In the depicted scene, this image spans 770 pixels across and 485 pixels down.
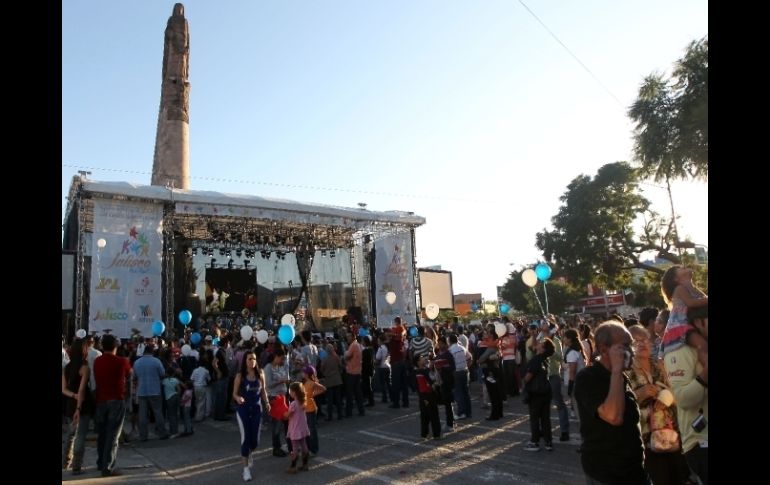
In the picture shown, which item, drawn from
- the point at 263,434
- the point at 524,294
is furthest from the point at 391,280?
the point at 524,294

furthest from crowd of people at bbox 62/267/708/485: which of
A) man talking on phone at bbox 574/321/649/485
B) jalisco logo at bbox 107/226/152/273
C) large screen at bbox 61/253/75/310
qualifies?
large screen at bbox 61/253/75/310

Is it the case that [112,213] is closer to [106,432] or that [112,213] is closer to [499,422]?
Result: [106,432]

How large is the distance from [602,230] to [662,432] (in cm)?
2677

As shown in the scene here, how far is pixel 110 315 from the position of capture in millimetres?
17172

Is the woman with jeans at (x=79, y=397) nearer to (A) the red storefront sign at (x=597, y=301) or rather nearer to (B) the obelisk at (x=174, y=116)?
(B) the obelisk at (x=174, y=116)

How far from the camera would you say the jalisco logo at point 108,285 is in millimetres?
17156

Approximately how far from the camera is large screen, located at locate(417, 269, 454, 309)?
28.3 meters

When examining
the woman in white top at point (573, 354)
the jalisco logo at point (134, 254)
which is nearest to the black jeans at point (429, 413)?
the woman in white top at point (573, 354)

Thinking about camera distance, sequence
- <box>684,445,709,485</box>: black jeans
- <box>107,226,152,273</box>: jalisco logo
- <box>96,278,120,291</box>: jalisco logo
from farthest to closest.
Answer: <box>107,226,152,273</box>: jalisco logo → <box>96,278,120,291</box>: jalisco logo → <box>684,445,709,485</box>: black jeans

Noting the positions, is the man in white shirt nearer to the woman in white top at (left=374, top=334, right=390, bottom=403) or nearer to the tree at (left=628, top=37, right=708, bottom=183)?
the woman in white top at (left=374, top=334, right=390, bottom=403)

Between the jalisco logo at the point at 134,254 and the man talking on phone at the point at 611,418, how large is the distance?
17.3m

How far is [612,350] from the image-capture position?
2959 mm

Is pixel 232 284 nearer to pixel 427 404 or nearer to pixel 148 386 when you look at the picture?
pixel 148 386

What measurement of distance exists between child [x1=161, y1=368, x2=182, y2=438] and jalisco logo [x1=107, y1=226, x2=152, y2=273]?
8.73 m
